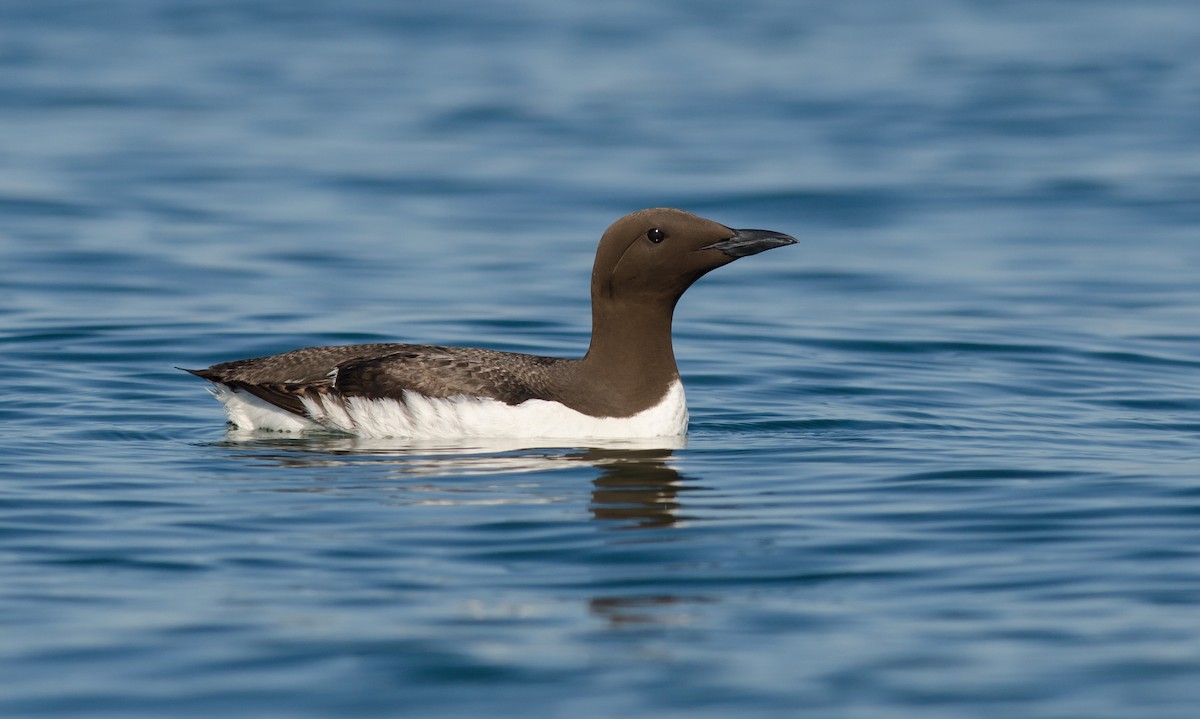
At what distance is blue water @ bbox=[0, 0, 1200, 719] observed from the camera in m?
5.84

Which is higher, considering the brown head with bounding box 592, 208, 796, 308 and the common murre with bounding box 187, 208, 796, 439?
the brown head with bounding box 592, 208, 796, 308

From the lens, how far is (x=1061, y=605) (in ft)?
20.8

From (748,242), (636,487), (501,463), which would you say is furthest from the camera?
(748,242)

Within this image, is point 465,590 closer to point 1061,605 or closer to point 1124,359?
point 1061,605

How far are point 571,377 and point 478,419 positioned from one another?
1.76 feet

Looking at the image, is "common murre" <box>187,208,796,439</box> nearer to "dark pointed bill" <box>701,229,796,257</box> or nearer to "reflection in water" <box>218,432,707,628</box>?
"dark pointed bill" <box>701,229,796,257</box>

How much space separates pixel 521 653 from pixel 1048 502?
3.03 m

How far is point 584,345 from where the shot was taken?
41.0 ft

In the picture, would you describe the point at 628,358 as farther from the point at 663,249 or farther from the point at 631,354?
the point at 663,249

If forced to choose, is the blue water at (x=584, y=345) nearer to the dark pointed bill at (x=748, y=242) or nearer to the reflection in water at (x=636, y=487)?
the reflection in water at (x=636, y=487)

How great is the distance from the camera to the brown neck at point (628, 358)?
9227 mm

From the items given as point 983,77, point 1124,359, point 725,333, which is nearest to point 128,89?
point 983,77

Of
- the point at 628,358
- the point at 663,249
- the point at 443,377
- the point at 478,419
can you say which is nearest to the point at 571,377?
the point at 628,358

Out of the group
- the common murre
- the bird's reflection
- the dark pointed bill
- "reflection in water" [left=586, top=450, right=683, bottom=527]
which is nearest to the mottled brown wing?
the common murre
